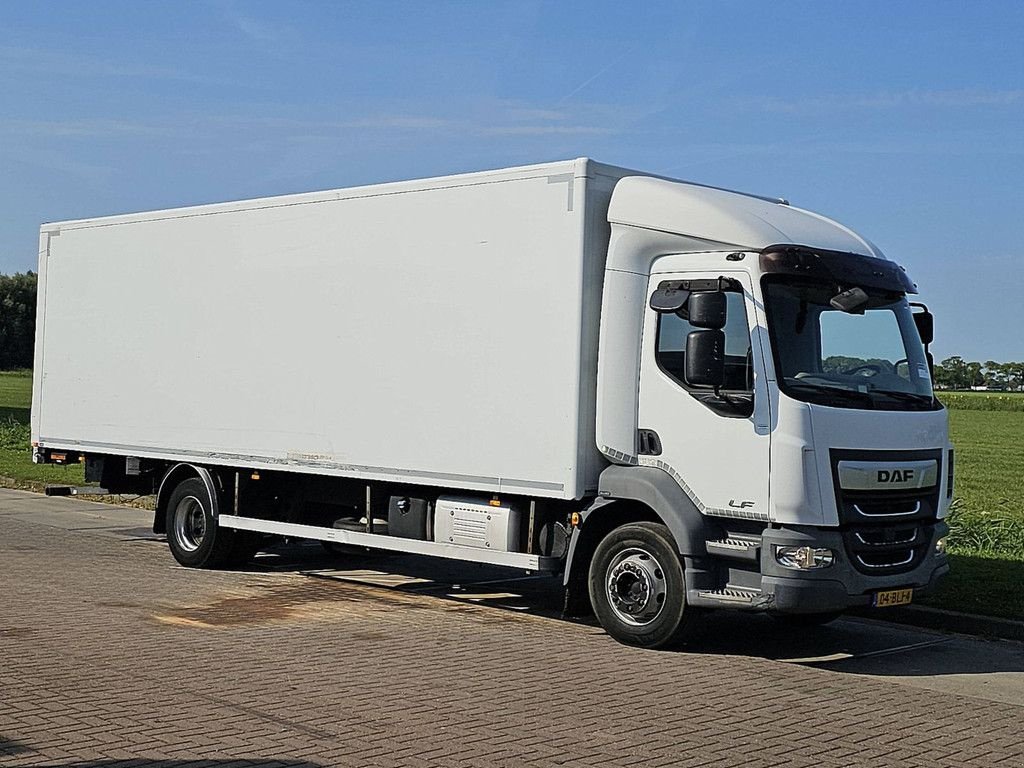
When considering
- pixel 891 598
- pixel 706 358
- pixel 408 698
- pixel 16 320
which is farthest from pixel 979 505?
pixel 16 320

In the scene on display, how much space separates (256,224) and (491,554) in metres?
4.31

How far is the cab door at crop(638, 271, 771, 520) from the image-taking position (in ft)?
31.2

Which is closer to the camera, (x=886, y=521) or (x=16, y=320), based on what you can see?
(x=886, y=521)

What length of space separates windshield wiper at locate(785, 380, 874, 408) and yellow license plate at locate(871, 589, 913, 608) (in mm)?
1369

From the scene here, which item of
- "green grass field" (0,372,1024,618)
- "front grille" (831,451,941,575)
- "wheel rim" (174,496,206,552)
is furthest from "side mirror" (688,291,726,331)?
"wheel rim" (174,496,206,552)

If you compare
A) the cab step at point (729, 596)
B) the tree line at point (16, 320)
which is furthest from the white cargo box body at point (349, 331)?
the tree line at point (16, 320)

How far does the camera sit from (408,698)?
8.05 meters

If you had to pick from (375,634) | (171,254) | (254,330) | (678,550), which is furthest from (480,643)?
(171,254)

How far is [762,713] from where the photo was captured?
8.05 metres

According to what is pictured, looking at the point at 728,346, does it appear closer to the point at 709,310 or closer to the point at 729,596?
the point at 709,310

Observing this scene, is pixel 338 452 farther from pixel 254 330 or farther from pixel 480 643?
pixel 480 643

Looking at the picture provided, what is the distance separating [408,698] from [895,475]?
403 cm

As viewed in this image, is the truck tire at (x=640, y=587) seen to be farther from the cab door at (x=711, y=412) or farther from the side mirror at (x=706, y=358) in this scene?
the side mirror at (x=706, y=358)

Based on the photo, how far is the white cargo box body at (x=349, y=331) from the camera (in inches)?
411
